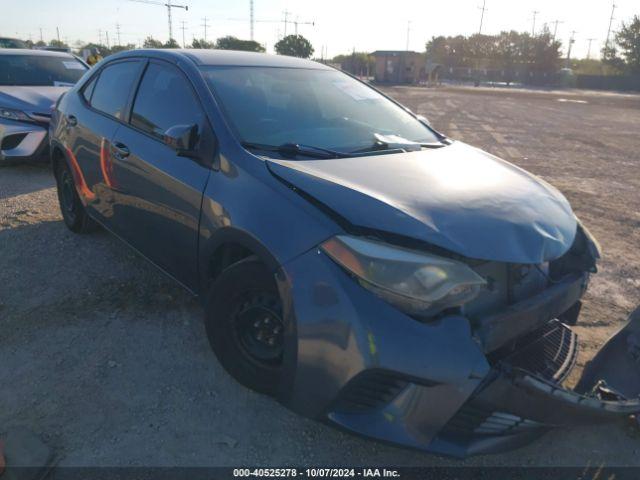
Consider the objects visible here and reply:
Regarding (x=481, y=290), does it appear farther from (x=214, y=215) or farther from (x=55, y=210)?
(x=55, y=210)

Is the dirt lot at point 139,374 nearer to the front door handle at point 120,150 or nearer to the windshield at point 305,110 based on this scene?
the front door handle at point 120,150

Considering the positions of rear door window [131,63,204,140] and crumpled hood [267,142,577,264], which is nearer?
crumpled hood [267,142,577,264]

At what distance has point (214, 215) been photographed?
8.15 feet

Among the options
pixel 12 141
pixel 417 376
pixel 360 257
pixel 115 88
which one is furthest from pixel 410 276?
pixel 12 141

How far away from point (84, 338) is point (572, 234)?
275 centimetres

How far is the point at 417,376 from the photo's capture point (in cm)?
179

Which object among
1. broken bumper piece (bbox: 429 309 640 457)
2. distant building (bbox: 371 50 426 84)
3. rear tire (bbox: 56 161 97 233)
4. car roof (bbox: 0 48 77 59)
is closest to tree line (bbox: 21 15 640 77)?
distant building (bbox: 371 50 426 84)

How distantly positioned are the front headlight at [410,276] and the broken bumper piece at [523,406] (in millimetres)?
314

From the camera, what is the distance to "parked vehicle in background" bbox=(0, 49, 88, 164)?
21.3 ft

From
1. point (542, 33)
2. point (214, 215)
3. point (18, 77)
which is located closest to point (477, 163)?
point (214, 215)

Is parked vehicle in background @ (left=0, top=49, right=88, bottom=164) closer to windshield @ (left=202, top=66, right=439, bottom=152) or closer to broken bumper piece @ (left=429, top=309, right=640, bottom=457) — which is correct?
windshield @ (left=202, top=66, right=439, bottom=152)

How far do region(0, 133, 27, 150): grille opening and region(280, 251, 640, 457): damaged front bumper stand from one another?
6.06 metres

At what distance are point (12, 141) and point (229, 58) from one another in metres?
→ 4.64

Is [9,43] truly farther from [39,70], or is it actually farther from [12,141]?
[12,141]
